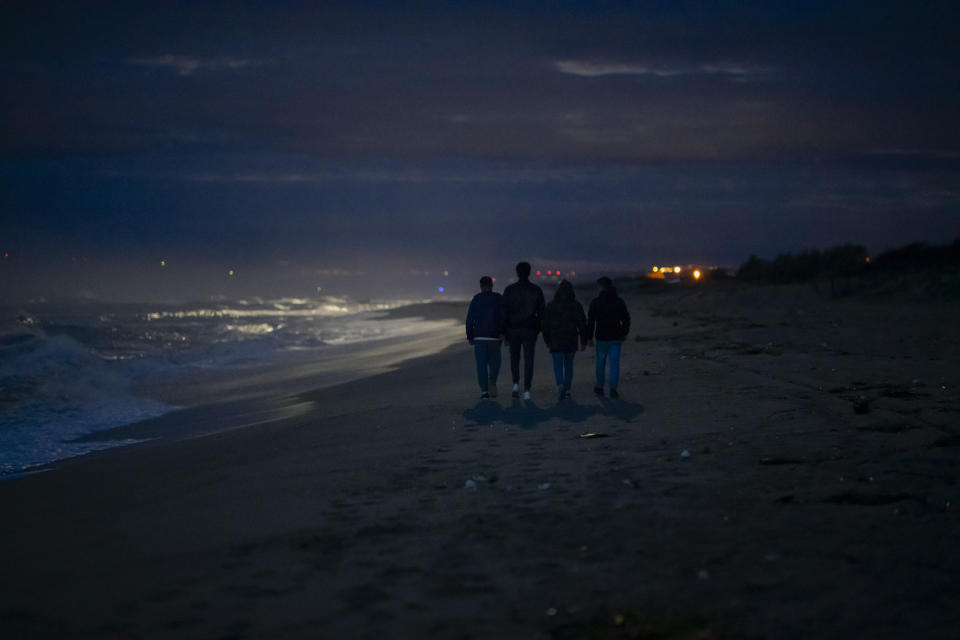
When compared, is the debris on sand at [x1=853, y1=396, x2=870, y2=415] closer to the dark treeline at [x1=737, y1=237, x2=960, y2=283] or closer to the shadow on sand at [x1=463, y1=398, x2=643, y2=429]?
the shadow on sand at [x1=463, y1=398, x2=643, y2=429]

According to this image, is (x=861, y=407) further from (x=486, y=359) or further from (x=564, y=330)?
(x=486, y=359)

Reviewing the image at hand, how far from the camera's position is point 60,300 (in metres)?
110

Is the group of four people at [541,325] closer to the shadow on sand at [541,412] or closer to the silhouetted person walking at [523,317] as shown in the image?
the silhouetted person walking at [523,317]

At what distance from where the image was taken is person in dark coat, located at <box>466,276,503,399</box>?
12141 mm

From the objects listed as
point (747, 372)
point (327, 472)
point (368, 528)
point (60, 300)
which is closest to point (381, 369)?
point (747, 372)

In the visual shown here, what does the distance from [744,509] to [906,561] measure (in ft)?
4.07

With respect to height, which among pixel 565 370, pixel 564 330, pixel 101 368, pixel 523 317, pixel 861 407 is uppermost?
pixel 523 317

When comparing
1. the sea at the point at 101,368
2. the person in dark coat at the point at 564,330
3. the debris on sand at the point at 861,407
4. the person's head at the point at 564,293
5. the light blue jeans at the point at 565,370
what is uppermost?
the person's head at the point at 564,293

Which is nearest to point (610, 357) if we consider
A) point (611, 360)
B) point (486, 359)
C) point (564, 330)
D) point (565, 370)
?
point (611, 360)

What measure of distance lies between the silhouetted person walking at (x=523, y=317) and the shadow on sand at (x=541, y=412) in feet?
2.02

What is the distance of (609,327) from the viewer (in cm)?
1197

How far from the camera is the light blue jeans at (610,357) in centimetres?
1183

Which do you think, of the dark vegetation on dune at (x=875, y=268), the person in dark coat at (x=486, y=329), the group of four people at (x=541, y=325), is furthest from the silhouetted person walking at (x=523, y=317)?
the dark vegetation on dune at (x=875, y=268)

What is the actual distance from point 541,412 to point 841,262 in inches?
1904
